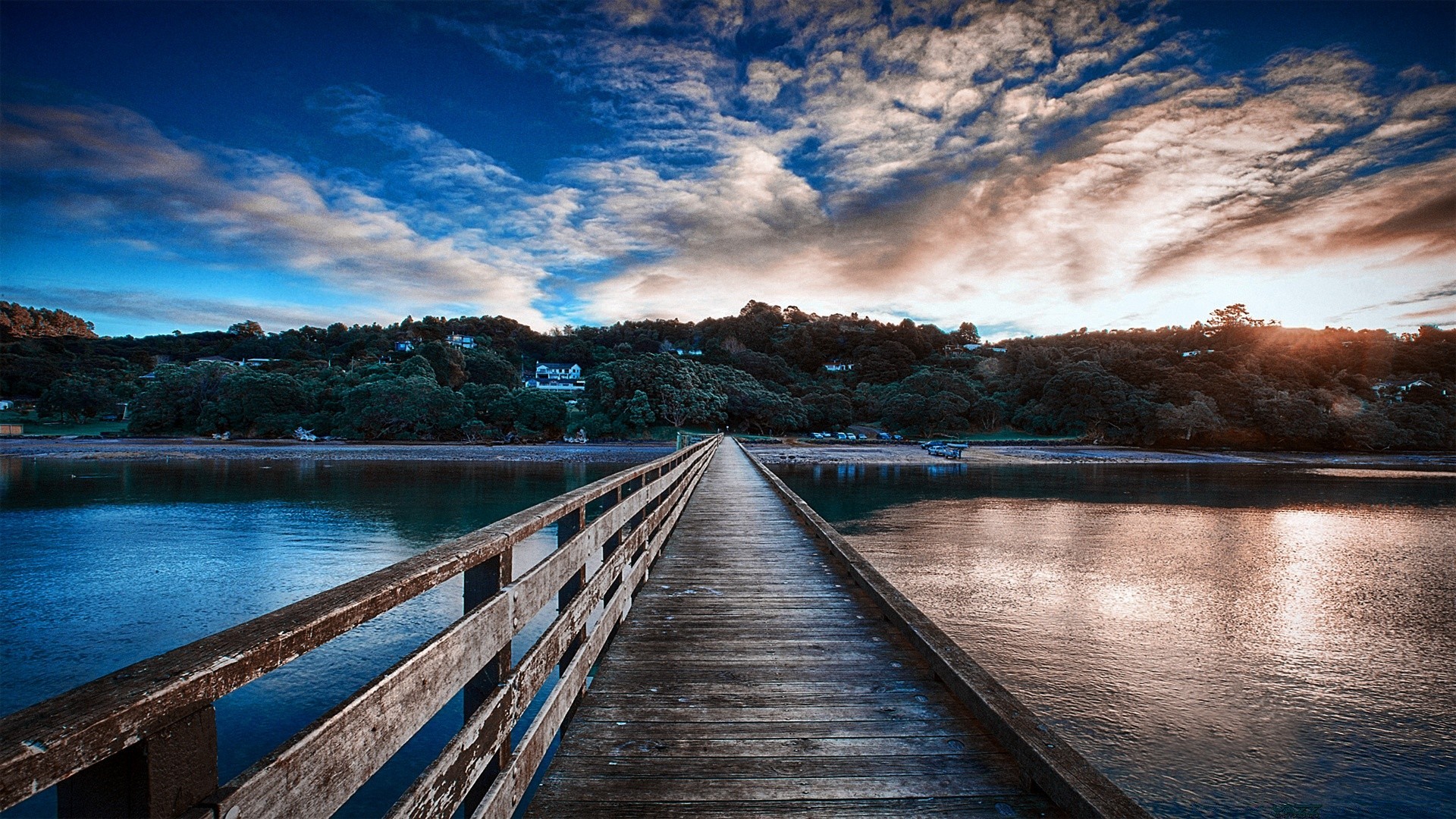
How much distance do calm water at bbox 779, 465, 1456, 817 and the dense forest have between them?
40.8 metres

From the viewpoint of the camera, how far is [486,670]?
2150 millimetres

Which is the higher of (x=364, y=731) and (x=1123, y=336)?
(x=1123, y=336)

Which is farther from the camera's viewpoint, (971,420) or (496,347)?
(496,347)

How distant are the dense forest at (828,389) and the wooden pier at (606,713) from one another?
50370mm

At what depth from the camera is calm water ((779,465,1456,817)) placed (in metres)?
6.18

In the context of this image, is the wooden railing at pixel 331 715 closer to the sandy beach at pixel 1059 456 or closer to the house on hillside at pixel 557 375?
the sandy beach at pixel 1059 456

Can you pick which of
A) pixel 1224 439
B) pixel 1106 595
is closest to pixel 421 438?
pixel 1106 595

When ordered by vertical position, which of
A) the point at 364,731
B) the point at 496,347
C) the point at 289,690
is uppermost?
the point at 496,347

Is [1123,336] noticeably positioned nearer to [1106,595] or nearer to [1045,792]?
[1106,595]

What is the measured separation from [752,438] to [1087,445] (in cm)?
3358

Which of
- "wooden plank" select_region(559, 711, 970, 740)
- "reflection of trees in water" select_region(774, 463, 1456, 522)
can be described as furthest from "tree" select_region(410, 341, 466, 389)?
"wooden plank" select_region(559, 711, 970, 740)

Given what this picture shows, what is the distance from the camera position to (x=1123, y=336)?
104 metres

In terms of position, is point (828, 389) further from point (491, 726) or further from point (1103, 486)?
point (491, 726)

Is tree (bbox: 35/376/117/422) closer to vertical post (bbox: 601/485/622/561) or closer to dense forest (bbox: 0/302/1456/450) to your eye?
dense forest (bbox: 0/302/1456/450)
